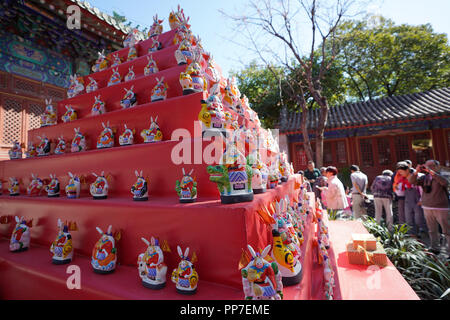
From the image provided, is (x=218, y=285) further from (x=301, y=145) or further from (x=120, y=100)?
(x=301, y=145)

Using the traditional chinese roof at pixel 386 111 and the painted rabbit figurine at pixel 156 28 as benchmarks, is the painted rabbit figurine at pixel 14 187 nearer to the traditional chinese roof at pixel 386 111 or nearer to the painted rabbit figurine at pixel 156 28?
the painted rabbit figurine at pixel 156 28

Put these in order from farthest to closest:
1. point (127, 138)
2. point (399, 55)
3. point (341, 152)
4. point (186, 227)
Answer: point (399, 55)
point (341, 152)
point (127, 138)
point (186, 227)

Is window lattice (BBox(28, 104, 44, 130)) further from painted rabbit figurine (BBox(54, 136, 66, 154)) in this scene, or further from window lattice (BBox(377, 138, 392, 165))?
window lattice (BBox(377, 138, 392, 165))

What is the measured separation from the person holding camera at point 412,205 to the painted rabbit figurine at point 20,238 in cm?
640

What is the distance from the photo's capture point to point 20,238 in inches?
91.7

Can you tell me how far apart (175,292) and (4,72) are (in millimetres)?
5841

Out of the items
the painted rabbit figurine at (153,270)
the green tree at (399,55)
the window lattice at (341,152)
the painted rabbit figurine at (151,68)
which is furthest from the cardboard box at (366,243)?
the green tree at (399,55)

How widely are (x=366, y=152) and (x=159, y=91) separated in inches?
459

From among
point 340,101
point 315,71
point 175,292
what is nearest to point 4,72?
point 175,292

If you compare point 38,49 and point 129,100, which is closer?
point 129,100

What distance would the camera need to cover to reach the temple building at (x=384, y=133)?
988 centimetres

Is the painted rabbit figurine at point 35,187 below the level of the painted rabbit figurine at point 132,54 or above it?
below

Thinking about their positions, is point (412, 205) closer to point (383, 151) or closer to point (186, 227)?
point (186, 227)

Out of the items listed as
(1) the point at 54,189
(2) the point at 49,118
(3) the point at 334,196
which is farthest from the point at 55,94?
(3) the point at 334,196
